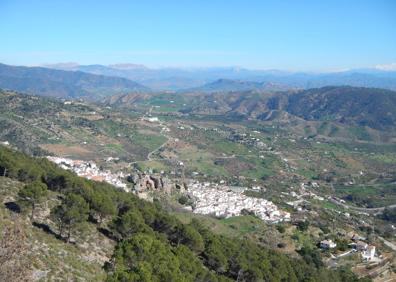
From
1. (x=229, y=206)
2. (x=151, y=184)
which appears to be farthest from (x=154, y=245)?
(x=229, y=206)

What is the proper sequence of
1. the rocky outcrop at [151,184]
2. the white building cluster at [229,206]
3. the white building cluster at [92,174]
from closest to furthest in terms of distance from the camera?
the white building cluster at [229,206] → the rocky outcrop at [151,184] → the white building cluster at [92,174]

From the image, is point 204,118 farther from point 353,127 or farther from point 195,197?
point 195,197

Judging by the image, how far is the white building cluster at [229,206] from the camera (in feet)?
194

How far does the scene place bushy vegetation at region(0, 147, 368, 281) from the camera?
75.9 ft

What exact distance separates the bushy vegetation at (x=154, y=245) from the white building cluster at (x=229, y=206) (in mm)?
16287

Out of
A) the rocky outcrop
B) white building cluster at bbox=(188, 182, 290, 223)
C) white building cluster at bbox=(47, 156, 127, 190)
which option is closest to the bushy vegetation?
white building cluster at bbox=(188, 182, 290, 223)

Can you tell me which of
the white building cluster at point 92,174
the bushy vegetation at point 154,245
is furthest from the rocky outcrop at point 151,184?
the bushy vegetation at point 154,245

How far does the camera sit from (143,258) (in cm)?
2320

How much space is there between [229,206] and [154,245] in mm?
37836

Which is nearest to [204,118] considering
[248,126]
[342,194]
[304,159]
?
[248,126]

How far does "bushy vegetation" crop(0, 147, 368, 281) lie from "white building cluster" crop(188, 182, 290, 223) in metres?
16.3

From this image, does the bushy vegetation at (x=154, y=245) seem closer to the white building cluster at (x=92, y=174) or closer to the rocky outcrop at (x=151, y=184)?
the rocky outcrop at (x=151, y=184)

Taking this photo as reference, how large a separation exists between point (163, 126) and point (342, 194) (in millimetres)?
64984

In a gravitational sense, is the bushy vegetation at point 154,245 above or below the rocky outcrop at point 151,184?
above
